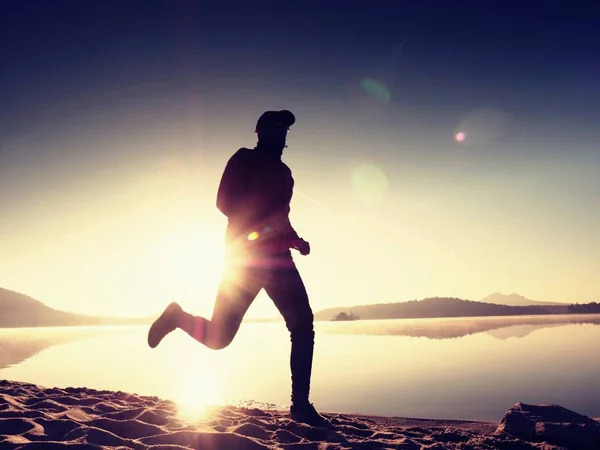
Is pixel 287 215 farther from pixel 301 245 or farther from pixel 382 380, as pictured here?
pixel 382 380

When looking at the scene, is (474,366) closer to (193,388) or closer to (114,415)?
(193,388)

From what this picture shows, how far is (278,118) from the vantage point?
16.2 ft

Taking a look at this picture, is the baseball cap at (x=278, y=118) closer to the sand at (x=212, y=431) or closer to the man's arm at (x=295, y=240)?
the man's arm at (x=295, y=240)

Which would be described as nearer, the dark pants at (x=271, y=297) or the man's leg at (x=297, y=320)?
the dark pants at (x=271, y=297)

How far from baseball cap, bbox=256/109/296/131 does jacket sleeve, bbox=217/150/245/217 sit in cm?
60

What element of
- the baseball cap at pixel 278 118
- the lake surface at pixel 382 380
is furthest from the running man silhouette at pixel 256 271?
the lake surface at pixel 382 380

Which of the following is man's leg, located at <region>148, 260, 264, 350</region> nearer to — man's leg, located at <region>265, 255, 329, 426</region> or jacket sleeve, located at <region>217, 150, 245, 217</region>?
man's leg, located at <region>265, 255, 329, 426</region>

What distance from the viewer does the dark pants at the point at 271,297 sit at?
14.3 ft

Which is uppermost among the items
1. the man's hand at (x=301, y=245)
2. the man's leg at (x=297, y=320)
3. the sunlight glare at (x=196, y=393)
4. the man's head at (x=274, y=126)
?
the man's head at (x=274, y=126)

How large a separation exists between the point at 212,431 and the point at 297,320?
4.36 ft

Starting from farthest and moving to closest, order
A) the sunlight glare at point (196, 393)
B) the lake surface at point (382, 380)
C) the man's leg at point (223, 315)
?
the lake surface at point (382, 380) → the sunlight glare at point (196, 393) → the man's leg at point (223, 315)

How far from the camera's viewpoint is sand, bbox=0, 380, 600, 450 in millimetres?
3523

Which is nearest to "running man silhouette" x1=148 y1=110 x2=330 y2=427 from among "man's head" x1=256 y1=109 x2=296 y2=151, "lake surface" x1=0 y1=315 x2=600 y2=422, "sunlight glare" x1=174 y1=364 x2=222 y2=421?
"man's head" x1=256 y1=109 x2=296 y2=151

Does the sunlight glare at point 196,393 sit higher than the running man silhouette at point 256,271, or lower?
lower
